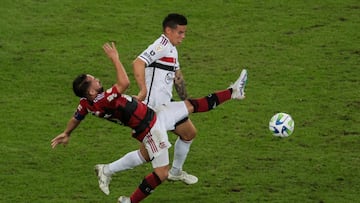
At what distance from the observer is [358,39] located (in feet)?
64.5

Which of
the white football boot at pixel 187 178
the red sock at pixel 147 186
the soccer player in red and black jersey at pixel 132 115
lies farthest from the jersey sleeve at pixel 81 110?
the white football boot at pixel 187 178

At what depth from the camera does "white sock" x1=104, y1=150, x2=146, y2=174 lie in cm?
1356

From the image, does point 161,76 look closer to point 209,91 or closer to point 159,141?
point 159,141

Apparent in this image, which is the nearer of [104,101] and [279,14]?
[104,101]

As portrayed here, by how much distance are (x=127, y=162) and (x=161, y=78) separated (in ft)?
4.24

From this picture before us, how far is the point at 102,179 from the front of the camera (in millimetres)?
13594

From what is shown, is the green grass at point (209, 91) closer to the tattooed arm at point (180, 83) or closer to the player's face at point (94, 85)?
the tattooed arm at point (180, 83)

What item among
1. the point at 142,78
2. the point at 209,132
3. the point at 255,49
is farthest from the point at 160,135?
the point at 255,49

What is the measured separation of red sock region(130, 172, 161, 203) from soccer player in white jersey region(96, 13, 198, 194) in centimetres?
55

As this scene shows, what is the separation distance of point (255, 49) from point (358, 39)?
2144mm

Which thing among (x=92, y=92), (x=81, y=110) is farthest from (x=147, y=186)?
(x=92, y=92)

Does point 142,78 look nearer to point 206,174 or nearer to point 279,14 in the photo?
point 206,174

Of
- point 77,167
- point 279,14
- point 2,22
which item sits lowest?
point 77,167

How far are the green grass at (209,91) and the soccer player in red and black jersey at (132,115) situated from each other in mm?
848
